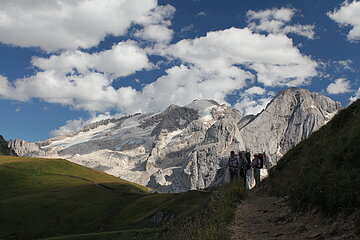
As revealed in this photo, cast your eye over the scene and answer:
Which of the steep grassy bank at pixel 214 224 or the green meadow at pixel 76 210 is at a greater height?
the green meadow at pixel 76 210

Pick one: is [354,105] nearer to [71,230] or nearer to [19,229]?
[71,230]

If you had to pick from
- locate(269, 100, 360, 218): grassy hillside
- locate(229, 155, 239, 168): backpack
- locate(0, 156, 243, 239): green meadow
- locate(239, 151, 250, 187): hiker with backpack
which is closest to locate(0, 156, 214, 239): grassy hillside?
locate(0, 156, 243, 239): green meadow

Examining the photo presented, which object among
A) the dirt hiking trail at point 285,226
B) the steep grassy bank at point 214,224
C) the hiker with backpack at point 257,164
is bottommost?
the dirt hiking trail at point 285,226

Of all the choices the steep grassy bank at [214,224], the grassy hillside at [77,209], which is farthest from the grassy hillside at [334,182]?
the grassy hillside at [77,209]

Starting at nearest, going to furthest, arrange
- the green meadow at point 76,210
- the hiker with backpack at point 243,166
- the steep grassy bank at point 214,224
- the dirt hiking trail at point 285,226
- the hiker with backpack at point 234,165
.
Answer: the dirt hiking trail at point 285,226 → the steep grassy bank at point 214,224 → the hiker with backpack at point 234,165 → the hiker with backpack at point 243,166 → the green meadow at point 76,210

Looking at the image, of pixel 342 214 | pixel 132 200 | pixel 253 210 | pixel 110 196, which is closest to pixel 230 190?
pixel 253 210

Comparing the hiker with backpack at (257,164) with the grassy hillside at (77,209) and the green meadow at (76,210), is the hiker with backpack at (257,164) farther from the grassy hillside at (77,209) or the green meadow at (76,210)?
the green meadow at (76,210)

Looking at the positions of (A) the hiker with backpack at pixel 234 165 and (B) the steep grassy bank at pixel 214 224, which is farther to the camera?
(A) the hiker with backpack at pixel 234 165

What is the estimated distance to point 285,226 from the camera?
13211 millimetres

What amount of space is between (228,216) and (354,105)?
12.8 m

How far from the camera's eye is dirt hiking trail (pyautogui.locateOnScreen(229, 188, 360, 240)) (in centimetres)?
1047

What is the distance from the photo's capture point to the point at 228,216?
15.6m

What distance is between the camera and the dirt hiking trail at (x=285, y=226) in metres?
10.5

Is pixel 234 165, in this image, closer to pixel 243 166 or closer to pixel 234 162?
pixel 234 162
